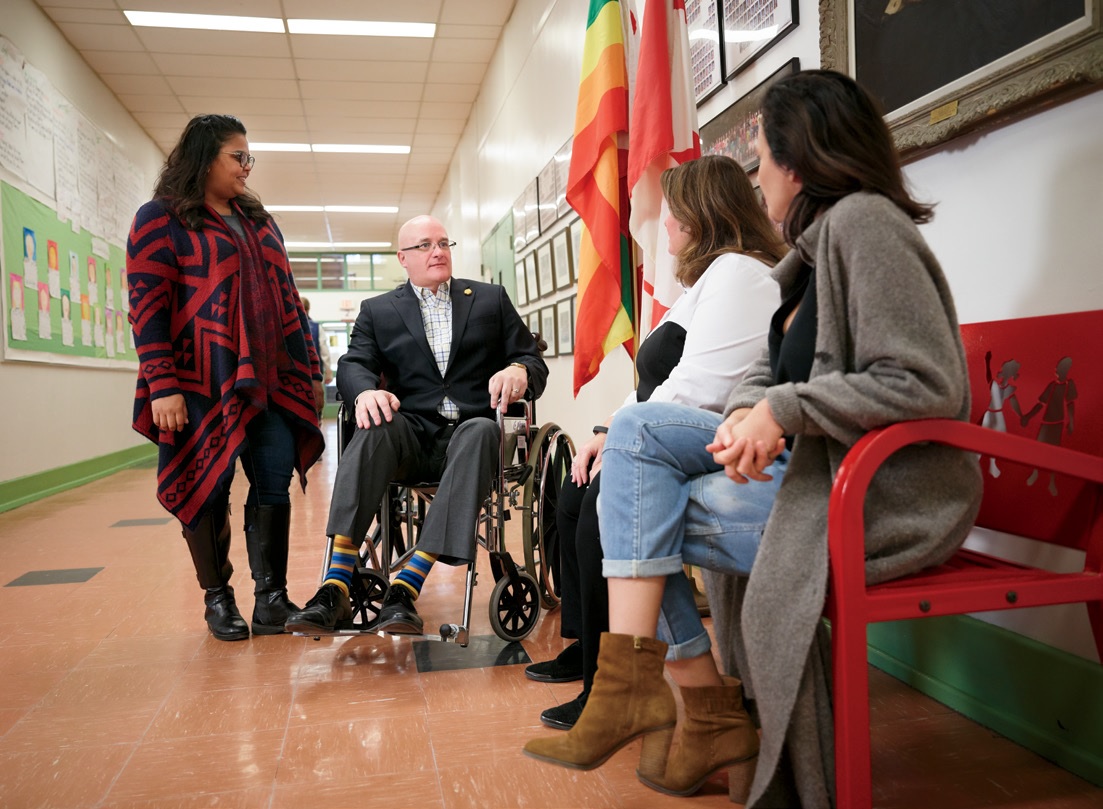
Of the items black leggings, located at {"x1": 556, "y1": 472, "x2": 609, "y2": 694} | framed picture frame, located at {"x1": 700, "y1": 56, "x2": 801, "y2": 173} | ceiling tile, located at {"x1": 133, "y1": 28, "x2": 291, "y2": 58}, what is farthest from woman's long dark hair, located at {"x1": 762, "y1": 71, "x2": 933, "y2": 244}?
ceiling tile, located at {"x1": 133, "y1": 28, "x2": 291, "y2": 58}

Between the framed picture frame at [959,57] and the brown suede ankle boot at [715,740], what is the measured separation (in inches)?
43.5

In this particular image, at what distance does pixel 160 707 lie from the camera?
75.0 inches

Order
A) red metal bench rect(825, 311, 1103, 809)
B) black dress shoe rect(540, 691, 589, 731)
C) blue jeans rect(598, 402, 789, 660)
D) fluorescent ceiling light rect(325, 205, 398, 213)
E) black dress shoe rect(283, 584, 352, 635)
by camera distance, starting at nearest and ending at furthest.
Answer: red metal bench rect(825, 311, 1103, 809), blue jeans rect(598, 402, 789, 660), black dress shoe rect(540, 691, 589, 731), black dress shoe rect(283, 584, 352, 635), fluorescent ceiling light rect(325, 205, 398, 213)

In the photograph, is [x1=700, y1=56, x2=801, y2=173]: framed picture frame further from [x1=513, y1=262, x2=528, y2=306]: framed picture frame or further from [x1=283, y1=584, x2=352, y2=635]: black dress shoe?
[x1=513, y1=262, x2=528, y2=306]: framed picture frame

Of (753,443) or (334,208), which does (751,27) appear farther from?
(334,208)

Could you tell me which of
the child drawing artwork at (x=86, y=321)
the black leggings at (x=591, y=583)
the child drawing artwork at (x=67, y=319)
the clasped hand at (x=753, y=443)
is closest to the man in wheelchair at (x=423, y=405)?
the black leggings at (x=591, y=583)

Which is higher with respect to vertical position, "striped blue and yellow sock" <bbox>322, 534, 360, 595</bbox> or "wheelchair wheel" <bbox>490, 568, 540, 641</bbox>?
"striped blue and yellow sock" <bbox>322, 534, 360, 595</bbox>

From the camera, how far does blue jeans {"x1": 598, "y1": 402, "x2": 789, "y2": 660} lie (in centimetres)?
129

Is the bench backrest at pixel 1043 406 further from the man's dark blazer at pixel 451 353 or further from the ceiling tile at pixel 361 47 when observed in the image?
the ceiling tile at pixel 361 47

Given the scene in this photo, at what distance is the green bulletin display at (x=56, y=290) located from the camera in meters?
5.20

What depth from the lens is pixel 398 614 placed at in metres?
2.02

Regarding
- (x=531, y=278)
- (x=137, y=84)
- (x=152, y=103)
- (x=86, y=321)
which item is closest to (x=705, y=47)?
(x=531, y=278)

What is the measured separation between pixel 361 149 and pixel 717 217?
332 inches

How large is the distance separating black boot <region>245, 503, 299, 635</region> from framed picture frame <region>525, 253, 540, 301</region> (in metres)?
3.56
